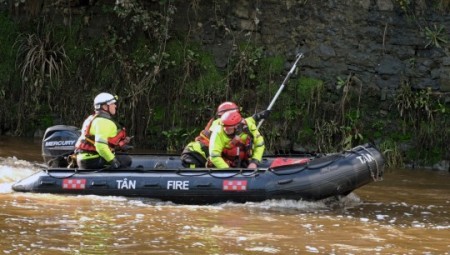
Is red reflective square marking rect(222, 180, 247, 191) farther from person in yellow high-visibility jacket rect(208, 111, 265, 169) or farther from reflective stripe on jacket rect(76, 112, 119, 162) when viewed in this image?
reflective stripe on jacket rect(76, 112, 119, 162)

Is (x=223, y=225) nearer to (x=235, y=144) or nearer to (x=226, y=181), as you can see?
(x=226, y=181)

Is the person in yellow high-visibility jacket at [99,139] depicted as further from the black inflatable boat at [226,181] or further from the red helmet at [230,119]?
the red helmet at [230,119]

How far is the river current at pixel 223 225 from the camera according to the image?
7402 millimetres

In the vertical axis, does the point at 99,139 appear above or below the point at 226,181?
above

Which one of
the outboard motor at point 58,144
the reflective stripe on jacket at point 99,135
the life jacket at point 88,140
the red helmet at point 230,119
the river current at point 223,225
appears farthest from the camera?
the outboard motor at point 58,144

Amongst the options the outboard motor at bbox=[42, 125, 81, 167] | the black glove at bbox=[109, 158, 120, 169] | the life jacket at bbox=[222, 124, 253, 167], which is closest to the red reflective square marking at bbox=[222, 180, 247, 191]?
the life jacket at bbox=[222, 124, 253, 167]

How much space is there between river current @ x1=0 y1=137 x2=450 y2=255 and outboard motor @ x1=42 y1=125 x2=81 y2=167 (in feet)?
2.25

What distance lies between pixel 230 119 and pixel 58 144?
238 cm

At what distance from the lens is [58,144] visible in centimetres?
1093

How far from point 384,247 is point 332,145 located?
22.3 ft

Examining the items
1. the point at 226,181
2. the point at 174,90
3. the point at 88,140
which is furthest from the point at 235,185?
the point at 174,90

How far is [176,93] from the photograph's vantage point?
1538 centimetres

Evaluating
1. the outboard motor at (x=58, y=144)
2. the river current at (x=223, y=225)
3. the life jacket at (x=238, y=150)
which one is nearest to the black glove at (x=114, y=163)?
the river current at (x=223, y=225)

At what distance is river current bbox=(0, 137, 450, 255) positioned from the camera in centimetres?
740
